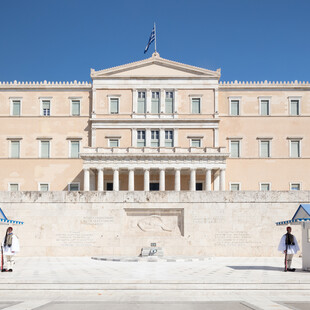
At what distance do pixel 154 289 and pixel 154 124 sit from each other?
3690cm

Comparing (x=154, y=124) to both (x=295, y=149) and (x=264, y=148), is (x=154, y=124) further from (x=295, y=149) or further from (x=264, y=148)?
(x=295, y=149)

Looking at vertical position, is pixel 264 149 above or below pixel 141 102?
below

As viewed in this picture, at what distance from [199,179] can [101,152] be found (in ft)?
32.6

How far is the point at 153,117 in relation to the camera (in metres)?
49.7

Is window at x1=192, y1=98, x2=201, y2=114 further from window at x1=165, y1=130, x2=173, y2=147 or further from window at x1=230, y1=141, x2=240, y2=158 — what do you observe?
window at x1=230, y1=141, x2=240, y2=158

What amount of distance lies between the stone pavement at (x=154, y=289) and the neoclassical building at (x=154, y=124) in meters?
32.8

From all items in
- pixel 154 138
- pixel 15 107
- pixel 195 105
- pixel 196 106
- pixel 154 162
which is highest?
pixel 195 105

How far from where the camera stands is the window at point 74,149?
163 ft

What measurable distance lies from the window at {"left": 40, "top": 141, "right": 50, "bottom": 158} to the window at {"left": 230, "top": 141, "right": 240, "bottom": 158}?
18319mm

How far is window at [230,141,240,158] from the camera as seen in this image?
4975 cm

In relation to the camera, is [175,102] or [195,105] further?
[195,105]

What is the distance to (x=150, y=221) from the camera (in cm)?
2467

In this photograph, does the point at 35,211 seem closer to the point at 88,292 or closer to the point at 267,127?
the point at 88,292

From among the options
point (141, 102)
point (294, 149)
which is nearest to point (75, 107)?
point (141, 102)
